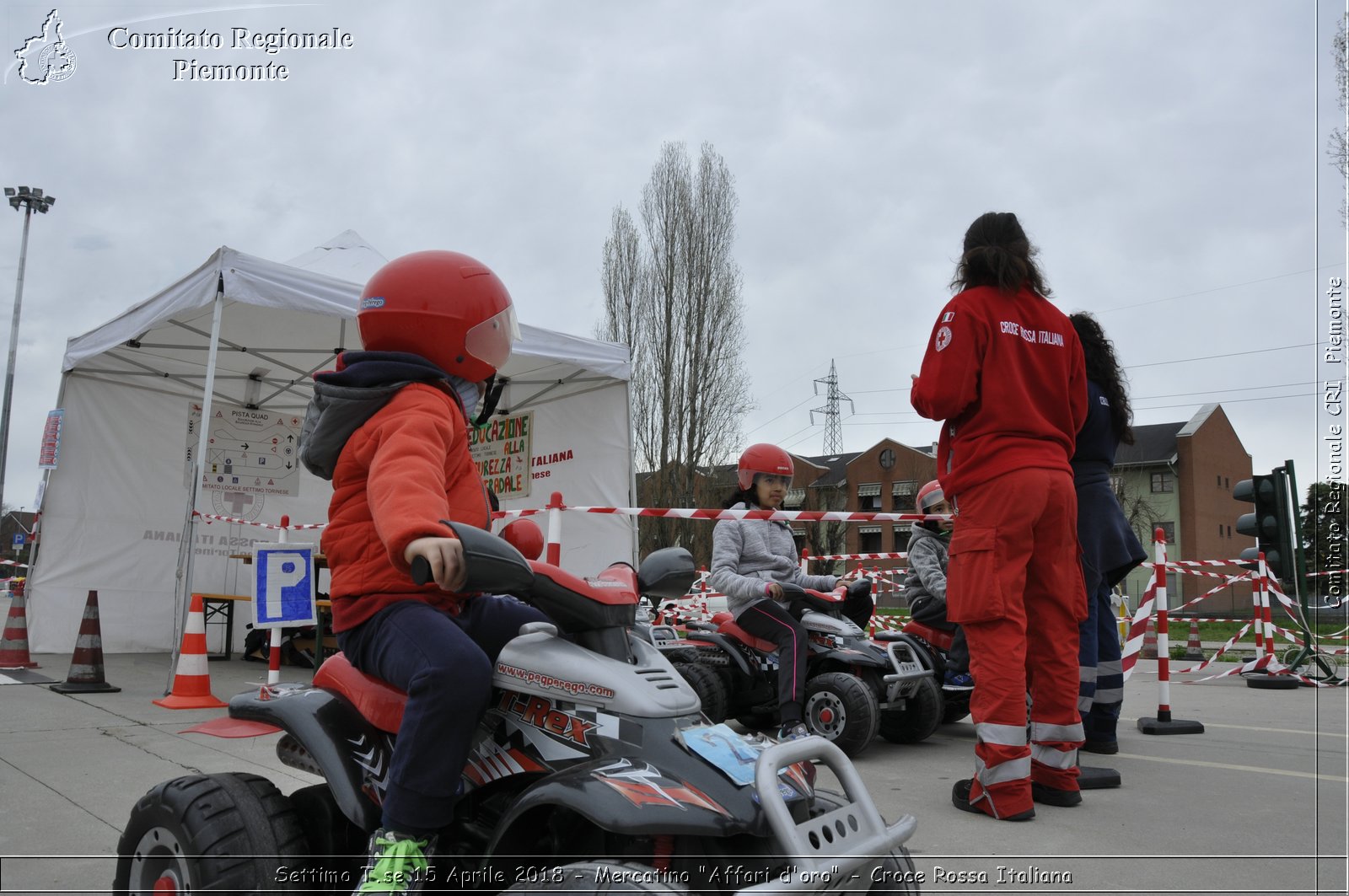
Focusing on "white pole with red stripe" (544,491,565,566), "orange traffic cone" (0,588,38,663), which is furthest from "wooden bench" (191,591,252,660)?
"white pole with red stripe" (544,491,565,566)

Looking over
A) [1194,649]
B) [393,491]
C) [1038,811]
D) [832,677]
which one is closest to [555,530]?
[832,677]

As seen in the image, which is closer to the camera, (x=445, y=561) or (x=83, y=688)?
(x=445, y=561)

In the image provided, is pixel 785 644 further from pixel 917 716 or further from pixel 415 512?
pixel 415 512

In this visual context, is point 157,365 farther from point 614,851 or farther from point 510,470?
point 614,851

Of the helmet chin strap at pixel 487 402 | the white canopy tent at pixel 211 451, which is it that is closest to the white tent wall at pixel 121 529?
the white canopy tent at pixel 211 451

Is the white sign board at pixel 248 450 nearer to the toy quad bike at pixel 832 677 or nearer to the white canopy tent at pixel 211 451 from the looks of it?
the white canopy tent at pixel 211 451

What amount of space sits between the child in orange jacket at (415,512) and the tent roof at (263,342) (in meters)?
5.88

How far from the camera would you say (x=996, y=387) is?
3.55 metres

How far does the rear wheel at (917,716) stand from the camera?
5.36 m

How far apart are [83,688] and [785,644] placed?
5.34 metres

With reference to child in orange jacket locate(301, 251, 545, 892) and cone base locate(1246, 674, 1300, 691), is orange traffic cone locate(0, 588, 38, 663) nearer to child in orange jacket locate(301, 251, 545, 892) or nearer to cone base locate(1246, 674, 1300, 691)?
child in orange jacket locate(301, 251, 545, 892)

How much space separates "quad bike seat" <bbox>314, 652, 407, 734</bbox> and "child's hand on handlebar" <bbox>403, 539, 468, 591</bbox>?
0.40m

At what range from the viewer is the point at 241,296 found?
7449 mm

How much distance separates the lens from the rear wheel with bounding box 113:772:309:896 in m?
1.94
